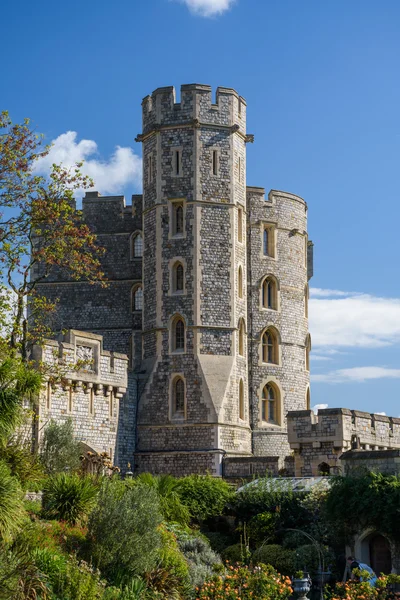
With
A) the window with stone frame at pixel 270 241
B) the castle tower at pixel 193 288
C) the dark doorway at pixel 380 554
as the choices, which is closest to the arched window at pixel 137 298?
the castle tower at pixel 193 288

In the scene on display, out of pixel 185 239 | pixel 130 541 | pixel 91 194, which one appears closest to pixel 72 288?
pixel 91 194

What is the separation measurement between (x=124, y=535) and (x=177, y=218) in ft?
57.8

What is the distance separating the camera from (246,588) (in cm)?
2244

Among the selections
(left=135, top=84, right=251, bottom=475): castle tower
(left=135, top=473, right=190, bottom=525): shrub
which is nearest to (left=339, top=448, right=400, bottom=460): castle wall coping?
(left=135, top=473, right=190, bottom=525): shrub

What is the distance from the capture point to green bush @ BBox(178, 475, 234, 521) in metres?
31.0

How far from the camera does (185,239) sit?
37.9 metres

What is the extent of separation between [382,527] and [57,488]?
27.3ft

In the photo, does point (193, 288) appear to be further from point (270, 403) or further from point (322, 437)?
point (270, 403)

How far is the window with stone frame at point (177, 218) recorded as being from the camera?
3834 centimetres

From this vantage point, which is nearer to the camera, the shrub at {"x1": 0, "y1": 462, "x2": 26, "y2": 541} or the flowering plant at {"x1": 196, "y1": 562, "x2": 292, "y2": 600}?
the shrub at {"x1": 0, "y1": 462, "x2": 26, "y2": 541}

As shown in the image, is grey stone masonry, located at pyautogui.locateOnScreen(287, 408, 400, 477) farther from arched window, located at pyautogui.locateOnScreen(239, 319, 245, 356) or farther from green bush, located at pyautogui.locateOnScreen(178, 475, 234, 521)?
arched window, located at pyautogui.locateOnScreen(239, 319, 245, 356)

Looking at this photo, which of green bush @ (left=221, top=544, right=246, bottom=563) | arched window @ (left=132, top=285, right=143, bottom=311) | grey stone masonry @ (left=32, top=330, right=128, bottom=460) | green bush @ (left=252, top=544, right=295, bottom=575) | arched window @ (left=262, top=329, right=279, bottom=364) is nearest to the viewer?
green bush @ (left=252, top=544, right=295, bottom=575)

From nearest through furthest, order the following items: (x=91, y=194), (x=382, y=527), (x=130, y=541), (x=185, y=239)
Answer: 1. (x=130, y=541)
2. (x=382, y=527)
3. (x=185, y=239)
4. (x=91, y=194)

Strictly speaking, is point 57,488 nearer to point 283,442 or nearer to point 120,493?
point 120,493
